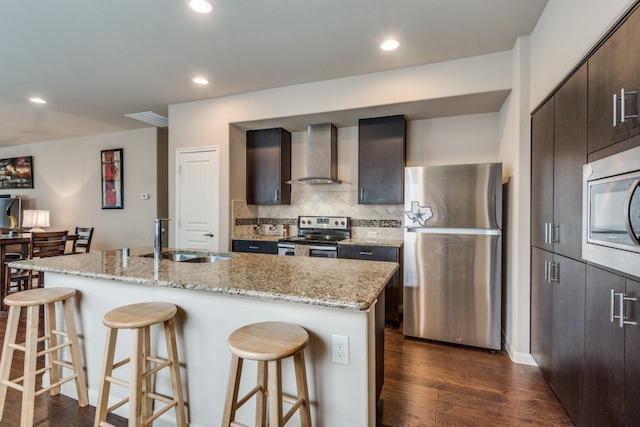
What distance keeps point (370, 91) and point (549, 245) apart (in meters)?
2.08

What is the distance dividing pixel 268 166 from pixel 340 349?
10.1 feet

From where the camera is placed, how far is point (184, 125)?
13.3 feet

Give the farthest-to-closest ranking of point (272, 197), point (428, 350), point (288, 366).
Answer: point (272, 197)
point (428, 350)
point (288, 366)

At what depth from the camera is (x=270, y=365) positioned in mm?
1190

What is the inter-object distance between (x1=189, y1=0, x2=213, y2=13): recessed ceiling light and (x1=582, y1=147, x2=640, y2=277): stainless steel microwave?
2456mm

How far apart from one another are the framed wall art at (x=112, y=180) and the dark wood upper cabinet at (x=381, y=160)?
434cm

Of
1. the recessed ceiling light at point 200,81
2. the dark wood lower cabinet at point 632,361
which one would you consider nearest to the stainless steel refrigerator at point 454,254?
the dark wood lower cabinet at point 632,361

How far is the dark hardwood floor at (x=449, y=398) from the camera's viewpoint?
181cm

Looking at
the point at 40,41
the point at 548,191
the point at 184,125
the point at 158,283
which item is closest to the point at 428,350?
the point at 548,191

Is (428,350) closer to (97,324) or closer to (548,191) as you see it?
(548,191)

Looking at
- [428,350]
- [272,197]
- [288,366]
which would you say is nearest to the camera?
[288,366]

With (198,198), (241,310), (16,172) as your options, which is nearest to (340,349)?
(241,310)

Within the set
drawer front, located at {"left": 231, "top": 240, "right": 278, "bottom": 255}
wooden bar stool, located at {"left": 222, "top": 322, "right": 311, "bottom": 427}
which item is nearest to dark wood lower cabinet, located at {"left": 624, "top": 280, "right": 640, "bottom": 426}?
wooden bar stool, located at {"left": 222, "top": 322, "right": 311, "bottom": 427}

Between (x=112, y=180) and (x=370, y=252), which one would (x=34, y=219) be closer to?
(x=112, y=180)
